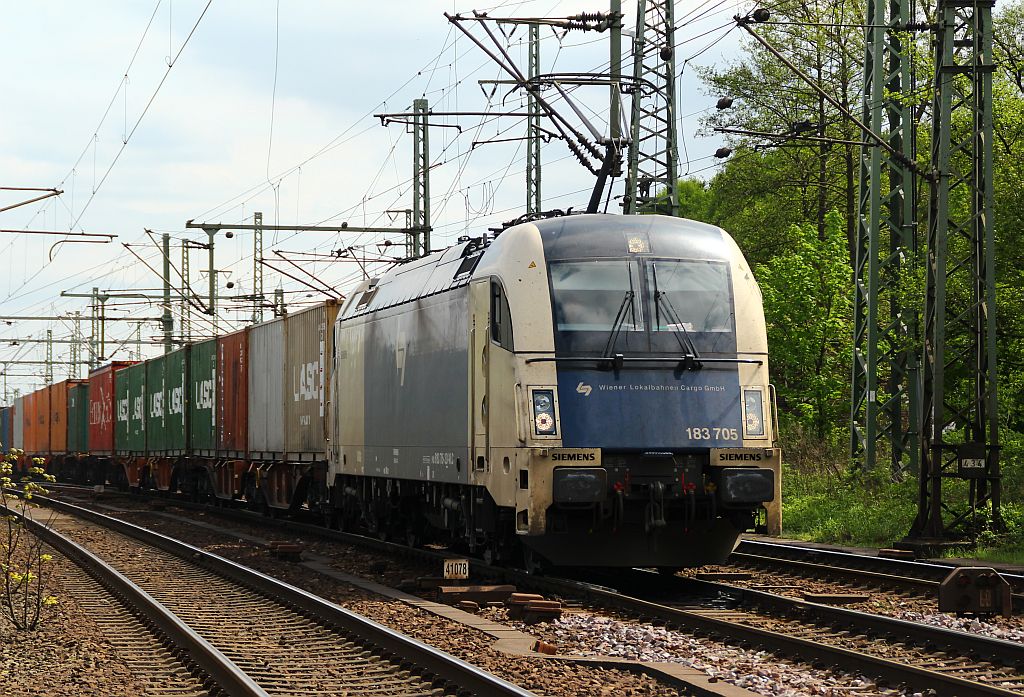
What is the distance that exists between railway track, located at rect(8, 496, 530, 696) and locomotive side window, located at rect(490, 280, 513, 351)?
288 centimetres

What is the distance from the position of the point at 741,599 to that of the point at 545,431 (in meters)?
2.30

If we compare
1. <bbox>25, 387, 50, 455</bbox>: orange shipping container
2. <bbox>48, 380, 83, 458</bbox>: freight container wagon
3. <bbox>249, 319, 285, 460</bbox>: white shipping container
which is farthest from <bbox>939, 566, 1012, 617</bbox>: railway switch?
<bbox>25, 387, 50, 455</bbox>: orange shipping container

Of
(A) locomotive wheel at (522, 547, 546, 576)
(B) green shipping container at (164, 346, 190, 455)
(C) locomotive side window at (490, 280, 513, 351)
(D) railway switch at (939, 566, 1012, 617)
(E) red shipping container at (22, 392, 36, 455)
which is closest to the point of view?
(D) railway switch at (939, 566, 1012, 617)

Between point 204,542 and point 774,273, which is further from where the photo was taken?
point 774,273

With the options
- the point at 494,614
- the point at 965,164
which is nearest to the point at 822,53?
the point at 965,164

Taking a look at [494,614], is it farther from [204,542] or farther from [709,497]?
[204,542]

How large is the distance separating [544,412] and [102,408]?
34.6 m

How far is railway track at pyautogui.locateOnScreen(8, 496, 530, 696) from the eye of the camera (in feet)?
28.8

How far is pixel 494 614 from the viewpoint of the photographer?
12.0 meters

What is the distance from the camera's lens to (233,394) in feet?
95.7

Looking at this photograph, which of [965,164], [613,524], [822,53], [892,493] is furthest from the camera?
[822,53]

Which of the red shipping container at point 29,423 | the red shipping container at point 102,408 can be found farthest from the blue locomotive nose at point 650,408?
the red shipping container at point 29,423

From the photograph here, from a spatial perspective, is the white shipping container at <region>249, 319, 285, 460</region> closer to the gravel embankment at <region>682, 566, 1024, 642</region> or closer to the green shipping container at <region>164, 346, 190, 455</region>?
the green shipping container at <region>164, 346, 190, 455</region>

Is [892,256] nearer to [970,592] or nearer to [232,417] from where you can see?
[970,592]
